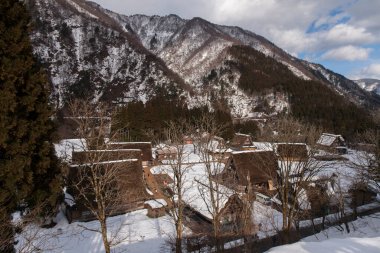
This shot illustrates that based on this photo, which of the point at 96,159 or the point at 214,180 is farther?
the point at 214,180

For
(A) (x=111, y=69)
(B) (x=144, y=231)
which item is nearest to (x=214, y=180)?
(B) (x=144, y=231)

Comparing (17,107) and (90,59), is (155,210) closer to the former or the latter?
(17,107)

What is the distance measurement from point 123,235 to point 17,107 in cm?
1281

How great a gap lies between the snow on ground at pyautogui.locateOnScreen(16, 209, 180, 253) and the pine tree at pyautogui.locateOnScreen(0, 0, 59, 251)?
5.88m

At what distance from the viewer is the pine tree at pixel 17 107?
13.3 metres

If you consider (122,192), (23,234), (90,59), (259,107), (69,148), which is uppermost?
(90,59)

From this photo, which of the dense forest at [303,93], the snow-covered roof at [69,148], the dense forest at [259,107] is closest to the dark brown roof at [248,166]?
→ the dense forest at [259,107]

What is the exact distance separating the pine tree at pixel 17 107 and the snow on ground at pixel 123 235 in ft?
19.3

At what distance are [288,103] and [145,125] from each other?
9429 cm

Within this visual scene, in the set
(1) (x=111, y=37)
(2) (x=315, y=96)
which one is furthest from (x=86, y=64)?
(2) (x=315, y=96)

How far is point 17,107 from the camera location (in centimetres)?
1498

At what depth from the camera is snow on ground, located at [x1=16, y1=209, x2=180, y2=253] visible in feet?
68.9

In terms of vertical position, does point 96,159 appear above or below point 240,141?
above

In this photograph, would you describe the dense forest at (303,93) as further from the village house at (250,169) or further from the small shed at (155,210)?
the small shed at (155,210)
